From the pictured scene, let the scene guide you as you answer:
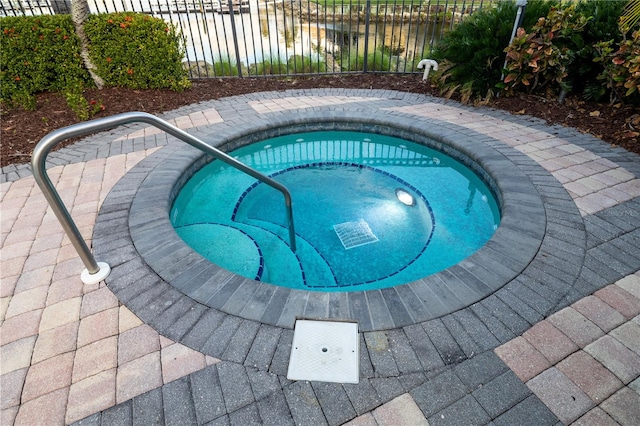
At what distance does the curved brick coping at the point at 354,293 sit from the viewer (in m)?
2.34

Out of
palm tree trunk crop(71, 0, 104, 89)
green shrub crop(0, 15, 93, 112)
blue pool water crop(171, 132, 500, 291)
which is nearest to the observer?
blue pool water crop(171, 132, 500, 291)

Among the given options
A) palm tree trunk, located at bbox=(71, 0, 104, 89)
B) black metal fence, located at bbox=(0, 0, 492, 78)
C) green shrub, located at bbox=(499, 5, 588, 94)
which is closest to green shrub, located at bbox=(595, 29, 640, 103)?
green shrub, located at bbox=(499, 5, 588, 94)

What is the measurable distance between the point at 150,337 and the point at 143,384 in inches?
12.9

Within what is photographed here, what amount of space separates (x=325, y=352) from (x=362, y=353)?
235 mm

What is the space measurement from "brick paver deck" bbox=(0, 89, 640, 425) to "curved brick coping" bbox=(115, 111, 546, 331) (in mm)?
91

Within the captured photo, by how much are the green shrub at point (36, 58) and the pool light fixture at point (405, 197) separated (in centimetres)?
587

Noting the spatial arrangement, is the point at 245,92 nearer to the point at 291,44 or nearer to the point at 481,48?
the point at 481,48

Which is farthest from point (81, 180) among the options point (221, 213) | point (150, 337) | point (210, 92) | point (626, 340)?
point (626, 340)

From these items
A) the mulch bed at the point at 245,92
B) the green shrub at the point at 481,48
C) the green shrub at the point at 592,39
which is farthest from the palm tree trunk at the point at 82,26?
the green shrub at the point at 592,39

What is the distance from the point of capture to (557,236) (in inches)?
117

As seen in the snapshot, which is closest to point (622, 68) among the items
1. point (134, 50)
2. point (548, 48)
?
point (548, 48)

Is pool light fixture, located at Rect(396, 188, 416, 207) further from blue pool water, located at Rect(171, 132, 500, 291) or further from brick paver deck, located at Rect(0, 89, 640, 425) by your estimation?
brick paver deck, located at Rect(0, 89, 640, 425)

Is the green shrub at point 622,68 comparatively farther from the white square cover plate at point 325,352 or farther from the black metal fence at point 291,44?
the white square cover plate at point 325,352

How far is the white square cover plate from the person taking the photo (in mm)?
1991
